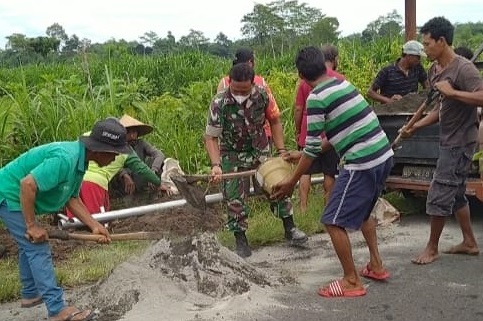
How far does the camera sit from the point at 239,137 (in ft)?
22.0

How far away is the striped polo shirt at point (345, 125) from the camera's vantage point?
207 inches

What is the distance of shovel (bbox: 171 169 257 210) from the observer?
6172mm

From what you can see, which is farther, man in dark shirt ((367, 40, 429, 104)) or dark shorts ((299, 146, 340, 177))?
man in dark shirt ((367, 40, 429, 104))

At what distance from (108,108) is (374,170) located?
5150 mm

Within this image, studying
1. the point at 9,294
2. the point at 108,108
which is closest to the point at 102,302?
the point at 9,294

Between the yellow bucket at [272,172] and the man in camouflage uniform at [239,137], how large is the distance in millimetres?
503

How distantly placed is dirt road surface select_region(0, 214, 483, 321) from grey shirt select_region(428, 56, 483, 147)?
1.11 m

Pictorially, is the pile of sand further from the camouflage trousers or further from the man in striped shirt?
the camouflage trousers

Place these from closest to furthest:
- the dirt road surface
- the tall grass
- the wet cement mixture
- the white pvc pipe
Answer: the dirt road surface, the wet cement mixture, the white pvc pipe, the tall grass

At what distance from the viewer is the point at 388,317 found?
4992mm

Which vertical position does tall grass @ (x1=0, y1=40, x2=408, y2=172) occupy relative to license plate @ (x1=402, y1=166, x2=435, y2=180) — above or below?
above

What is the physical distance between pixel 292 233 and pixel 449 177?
169 centimetres

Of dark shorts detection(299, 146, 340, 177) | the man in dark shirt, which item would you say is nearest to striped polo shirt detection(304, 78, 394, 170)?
dark shorts detection(299, 146, 340, 177)

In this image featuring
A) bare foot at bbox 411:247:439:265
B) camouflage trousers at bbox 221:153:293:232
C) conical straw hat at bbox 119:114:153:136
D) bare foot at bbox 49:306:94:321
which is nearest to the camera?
bare foot at bbox 49:306:94:321
